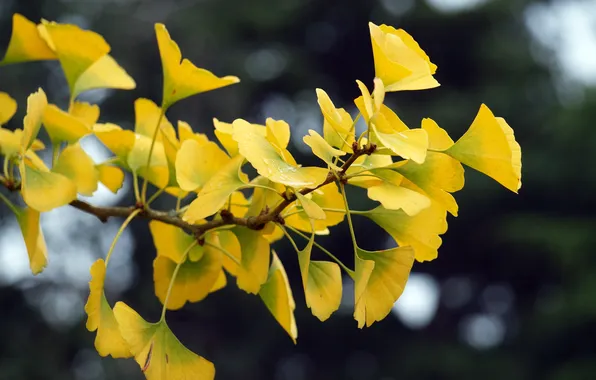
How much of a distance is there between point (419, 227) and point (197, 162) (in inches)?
4.2

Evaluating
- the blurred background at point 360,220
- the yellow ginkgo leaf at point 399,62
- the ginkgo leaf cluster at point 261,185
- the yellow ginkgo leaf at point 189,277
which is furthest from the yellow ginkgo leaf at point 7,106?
the blurred background at point 360,220

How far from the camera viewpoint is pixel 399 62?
15.2 inches

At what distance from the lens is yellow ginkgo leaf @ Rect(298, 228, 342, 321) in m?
0.40

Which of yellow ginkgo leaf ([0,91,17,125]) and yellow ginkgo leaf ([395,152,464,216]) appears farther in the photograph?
yellow ginkgo leaf ([0,91,17,125])

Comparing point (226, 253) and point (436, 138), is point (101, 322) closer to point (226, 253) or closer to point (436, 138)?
point (226, 253)

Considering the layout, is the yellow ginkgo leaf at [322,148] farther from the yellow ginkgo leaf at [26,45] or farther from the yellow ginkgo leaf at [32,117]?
the yellow ginkgo leaf at [26,45]

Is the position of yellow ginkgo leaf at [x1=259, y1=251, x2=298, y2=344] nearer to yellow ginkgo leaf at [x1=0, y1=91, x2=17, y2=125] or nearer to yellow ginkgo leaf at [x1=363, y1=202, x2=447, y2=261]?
yellow ginkgo leaf at [x1=363, y1=202, x2=447, y2=261]

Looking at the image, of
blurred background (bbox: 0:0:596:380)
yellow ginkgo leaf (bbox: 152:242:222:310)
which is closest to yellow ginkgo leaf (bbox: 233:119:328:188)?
yellow ginkgo leaf (bbox: 152:242:222:310)

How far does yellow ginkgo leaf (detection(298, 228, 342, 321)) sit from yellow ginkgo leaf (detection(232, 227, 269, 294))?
0.08 ft

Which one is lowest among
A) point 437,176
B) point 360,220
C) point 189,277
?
point 360,220

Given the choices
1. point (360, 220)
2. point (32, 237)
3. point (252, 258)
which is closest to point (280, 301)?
point (252, 258)

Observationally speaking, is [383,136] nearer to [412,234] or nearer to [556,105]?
[412,234]

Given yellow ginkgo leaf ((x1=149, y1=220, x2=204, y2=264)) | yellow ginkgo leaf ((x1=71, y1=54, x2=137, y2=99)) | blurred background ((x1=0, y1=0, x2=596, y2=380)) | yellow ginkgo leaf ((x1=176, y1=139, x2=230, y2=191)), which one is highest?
yellow ginkgo leaf ((x1=176, y1=139, x2=230, y2=191))

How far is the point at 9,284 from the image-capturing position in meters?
7.30
